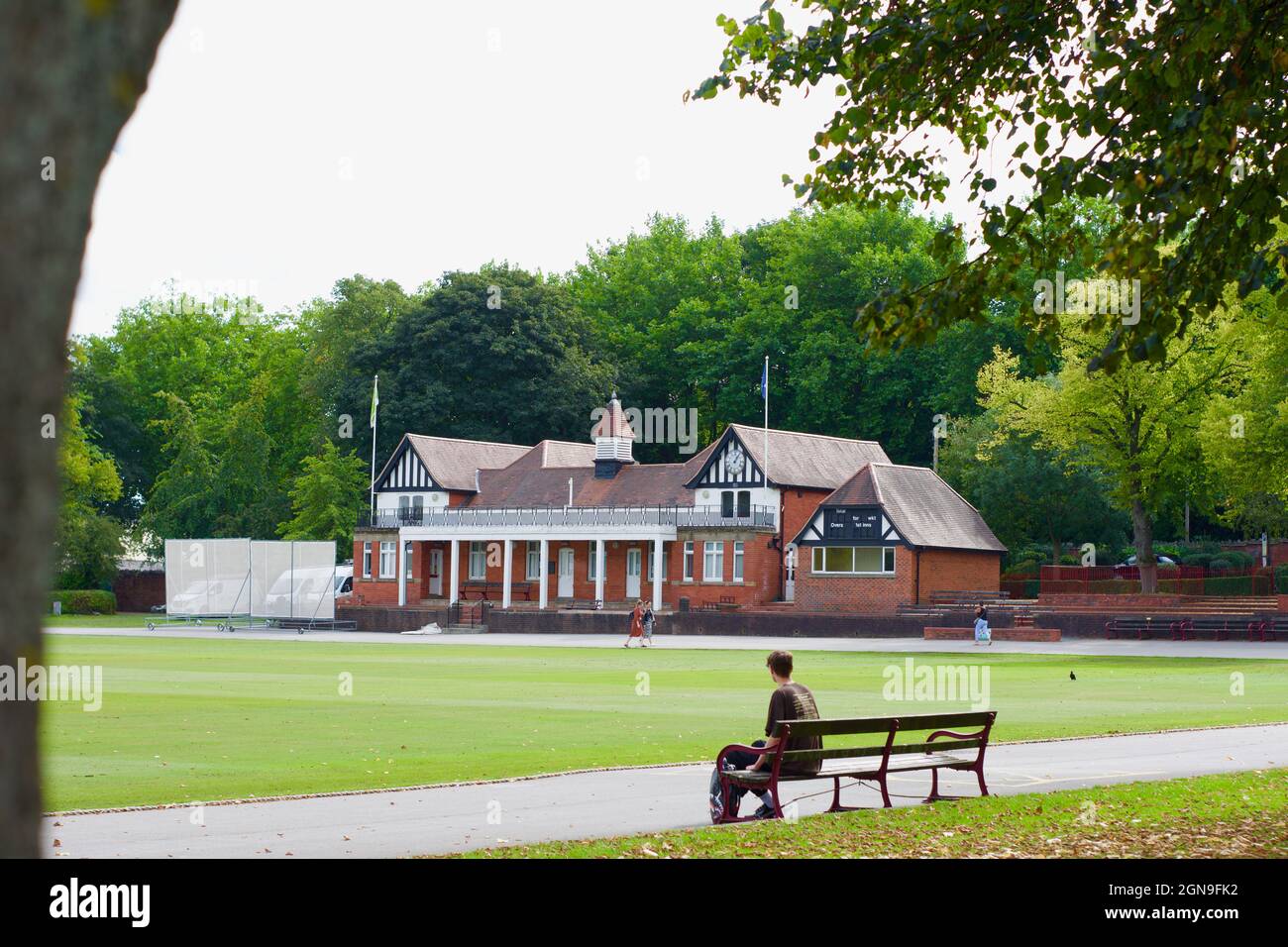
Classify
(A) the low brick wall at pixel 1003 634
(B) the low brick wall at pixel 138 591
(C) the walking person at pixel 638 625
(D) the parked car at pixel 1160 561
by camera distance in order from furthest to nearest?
(B) the low brick wall at pixel 138 591, (D) the parked car at pixel 1160 561, (C) the walking person at pixel 638 625, (A) the low brick wall at pixel 1003 634

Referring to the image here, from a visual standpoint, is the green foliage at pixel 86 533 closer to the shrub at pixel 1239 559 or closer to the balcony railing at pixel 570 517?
the balcony railing at pixel 570 517

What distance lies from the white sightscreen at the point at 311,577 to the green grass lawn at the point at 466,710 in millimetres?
20107

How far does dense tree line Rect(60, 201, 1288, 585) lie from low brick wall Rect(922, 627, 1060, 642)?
16201 millimetres

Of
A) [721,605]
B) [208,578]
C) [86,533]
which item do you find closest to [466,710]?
[208,578]

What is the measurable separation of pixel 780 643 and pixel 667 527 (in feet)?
64.9

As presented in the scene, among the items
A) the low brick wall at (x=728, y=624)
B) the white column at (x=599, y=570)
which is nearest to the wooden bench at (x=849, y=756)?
the low brick wall at (x=728, y=624)

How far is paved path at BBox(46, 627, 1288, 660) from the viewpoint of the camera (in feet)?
156

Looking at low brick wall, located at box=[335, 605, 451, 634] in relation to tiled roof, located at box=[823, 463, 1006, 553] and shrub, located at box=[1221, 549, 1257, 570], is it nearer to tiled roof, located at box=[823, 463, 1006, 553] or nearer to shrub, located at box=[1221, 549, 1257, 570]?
tiled roof, located at box=[823, 463, 1006, 553]

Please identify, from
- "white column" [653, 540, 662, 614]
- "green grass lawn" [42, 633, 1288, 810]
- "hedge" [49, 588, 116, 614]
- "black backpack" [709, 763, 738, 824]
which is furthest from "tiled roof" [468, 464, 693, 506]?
"black backpack" [709, 763, 738, 824]

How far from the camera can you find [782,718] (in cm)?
1249

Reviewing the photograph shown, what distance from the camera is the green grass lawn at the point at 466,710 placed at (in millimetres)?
16016

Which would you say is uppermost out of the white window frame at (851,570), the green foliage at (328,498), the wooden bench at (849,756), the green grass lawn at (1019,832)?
the green foliage at (328,498)

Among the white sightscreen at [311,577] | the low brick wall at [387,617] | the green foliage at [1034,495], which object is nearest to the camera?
the white sightscreen at [311,577]

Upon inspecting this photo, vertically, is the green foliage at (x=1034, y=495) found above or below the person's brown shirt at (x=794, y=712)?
above
